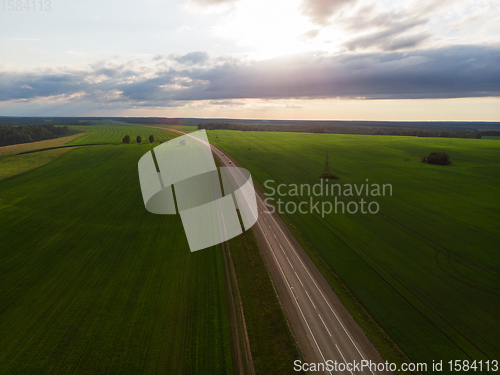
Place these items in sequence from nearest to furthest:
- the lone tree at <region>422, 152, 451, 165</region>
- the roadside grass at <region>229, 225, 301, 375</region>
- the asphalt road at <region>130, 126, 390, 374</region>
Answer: the roadside grass at <region>229, 225, 301, 375</region> < the asphalt road at <region>130, 126, 390, 374</region> < the lone tree at <region>422, 152, 451, 165</region>

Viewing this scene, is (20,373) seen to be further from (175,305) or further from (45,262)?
(45,262)

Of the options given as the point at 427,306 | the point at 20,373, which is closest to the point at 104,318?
the point at 20,373

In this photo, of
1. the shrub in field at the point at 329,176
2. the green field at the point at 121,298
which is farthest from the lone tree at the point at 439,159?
the green field at the point at 121,298

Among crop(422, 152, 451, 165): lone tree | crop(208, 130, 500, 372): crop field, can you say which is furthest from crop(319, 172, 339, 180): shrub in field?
crop(422, 152, 451, 165): lone tree

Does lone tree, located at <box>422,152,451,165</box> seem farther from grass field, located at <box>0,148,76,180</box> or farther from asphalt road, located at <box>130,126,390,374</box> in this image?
grass field, located at <box>0,148,76,180</box>

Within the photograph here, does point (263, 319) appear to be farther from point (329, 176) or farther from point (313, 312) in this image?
point (329, 176)

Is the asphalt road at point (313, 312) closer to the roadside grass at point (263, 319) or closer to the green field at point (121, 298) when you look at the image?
the roadside grass at point (263, 319)

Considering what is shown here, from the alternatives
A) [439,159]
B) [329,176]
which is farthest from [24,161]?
[439,159]
